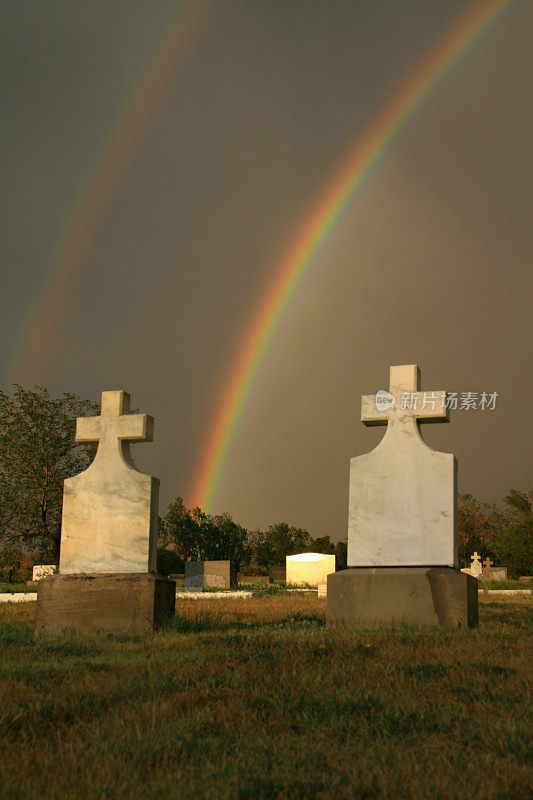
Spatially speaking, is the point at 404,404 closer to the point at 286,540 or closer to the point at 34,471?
the point at 34,471

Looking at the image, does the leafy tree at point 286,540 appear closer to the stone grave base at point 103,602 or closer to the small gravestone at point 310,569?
the small gravestone at point 310,569

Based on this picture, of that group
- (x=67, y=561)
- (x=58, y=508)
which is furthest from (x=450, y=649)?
(x=58, y=508)

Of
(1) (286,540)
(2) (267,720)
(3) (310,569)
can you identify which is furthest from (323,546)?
(2) (267,720)

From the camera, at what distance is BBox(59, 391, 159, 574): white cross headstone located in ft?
32.6

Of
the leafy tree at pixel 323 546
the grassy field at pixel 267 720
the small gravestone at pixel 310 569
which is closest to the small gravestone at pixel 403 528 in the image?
the grassy field at pixel 267 720

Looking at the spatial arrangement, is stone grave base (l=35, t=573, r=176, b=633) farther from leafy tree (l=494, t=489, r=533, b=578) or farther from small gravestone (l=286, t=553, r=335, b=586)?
leafy tree (l=494, t=489, r=533, b=578)

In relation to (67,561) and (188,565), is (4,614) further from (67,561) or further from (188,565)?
(188,565)

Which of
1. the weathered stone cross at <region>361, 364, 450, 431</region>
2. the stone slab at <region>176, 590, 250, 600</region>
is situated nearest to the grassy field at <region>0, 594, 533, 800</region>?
the weathered stone cross at <region>361, 364, 450, 431</region>

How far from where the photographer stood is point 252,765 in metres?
3.66

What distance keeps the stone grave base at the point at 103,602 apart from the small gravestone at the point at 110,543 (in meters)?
0.01

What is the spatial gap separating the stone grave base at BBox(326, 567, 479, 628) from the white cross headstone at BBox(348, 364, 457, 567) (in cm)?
27

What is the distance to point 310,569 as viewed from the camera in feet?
110

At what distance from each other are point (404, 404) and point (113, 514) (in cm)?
398

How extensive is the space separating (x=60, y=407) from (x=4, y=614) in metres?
24.1
